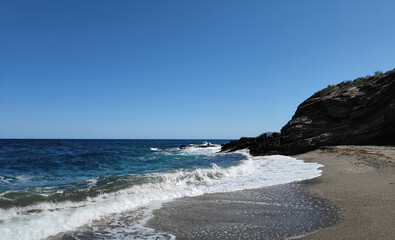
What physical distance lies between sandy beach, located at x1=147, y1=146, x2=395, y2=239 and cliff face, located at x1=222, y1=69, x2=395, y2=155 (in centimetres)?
1331

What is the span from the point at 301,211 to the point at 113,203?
5.13m

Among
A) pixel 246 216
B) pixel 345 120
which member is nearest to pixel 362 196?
pixel 246 216

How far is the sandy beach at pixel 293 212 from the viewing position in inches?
194

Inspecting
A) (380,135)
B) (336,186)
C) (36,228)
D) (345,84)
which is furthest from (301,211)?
(345,84)

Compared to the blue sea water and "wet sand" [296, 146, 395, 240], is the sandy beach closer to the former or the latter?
"wet sand" [296, 146, 395, 240]

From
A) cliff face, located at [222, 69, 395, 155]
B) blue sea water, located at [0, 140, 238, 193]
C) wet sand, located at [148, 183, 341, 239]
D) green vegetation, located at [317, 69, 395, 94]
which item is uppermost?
green vegetation, located at [317, 69, 395, 94]

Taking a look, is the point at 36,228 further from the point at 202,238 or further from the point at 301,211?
the point at 301,211

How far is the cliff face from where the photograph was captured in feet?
69.1

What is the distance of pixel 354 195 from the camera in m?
7.46

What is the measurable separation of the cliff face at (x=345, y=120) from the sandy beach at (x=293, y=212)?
1331 cm

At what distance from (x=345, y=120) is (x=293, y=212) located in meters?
20.8

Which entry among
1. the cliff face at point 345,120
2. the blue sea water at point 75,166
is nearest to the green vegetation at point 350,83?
the cliff face at point 345,120

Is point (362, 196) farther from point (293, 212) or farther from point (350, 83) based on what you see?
point (350, 83)


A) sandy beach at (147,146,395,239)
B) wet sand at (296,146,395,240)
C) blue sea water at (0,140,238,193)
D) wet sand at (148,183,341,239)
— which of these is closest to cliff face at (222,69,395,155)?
blue sea water at (0,140,238,193)
